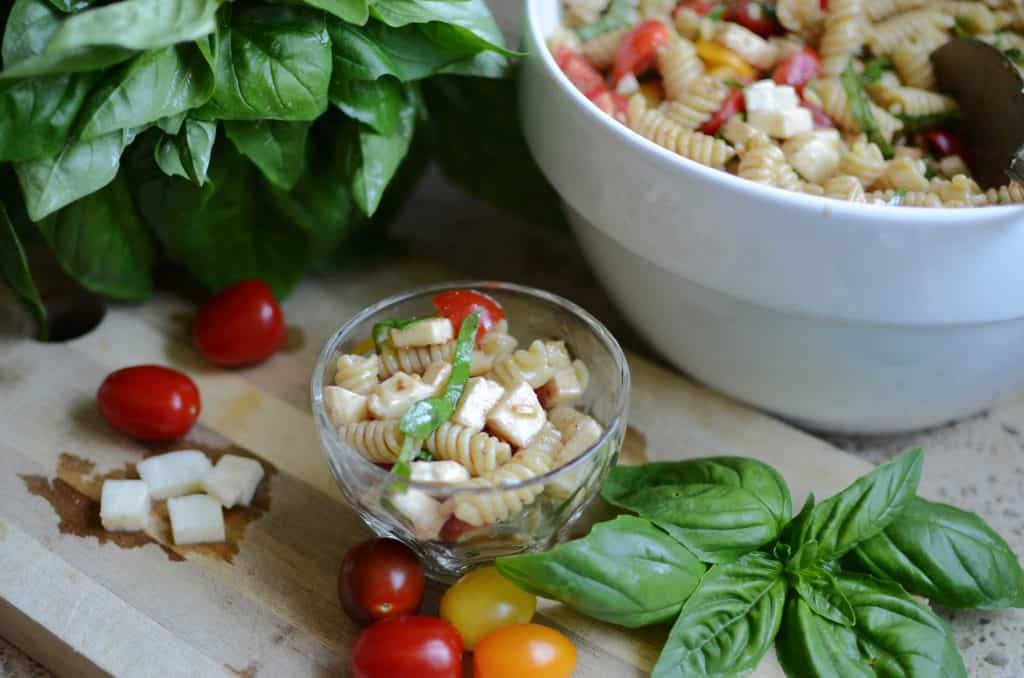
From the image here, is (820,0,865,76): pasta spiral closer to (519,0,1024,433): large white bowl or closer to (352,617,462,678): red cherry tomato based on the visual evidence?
(519,0,1024,433): large white bowl

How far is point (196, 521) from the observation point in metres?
1.37

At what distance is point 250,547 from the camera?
136 centimetres

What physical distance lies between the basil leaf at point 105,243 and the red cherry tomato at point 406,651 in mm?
720

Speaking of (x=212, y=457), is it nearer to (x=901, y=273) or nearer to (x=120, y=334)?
(x=120, y=334)

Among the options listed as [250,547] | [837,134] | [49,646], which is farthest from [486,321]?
[49,646]

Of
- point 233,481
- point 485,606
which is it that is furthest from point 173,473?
point 485,606

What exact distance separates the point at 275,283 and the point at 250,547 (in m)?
0.50

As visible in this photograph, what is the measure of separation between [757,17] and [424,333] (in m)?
0.69

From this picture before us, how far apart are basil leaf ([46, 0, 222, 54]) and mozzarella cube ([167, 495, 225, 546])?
1.82 ft

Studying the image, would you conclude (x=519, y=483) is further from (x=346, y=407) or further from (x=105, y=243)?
(x=105, y=243)

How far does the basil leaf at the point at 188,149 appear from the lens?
4.44ft

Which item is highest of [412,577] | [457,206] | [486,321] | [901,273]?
[901,273]

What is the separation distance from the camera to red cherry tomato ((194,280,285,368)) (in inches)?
62.5

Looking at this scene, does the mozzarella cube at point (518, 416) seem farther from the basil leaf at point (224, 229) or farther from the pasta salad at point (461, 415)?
the basil leaf at point (224, 229)
